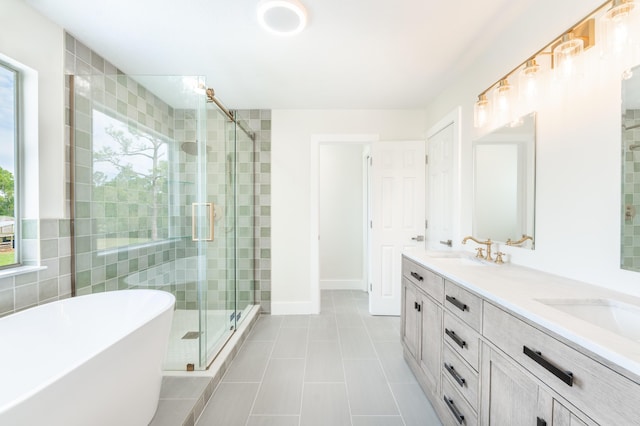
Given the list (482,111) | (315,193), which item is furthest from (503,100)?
(315,193)

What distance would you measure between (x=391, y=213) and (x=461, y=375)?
6.41 ft

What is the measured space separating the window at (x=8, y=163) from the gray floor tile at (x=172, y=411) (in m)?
1.21

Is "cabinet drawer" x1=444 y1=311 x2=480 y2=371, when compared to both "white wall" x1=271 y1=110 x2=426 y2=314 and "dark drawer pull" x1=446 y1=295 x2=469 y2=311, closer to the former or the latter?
"dark drawer pull" x1=446 y1=295 x2=469 y2=311

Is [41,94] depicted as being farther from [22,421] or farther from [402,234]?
[402,234]

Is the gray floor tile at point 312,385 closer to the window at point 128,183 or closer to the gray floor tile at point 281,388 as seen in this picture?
the gray floor tile at point 281,388

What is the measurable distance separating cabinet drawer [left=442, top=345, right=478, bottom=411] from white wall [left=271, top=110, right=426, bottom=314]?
6.18 ft

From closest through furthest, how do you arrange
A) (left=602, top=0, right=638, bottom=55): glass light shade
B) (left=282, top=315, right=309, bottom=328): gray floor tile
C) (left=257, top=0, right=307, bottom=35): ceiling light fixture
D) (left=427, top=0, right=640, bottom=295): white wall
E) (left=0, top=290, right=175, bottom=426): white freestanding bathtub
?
(left=0, top=290, right=175, bottom=426): white freestanding bathtub
(left=602, top=0, right=638, bottom=55): glass light shade
(left=427, top=0, right=640, bottom=295): white wall
(left=257, top=0, right=307, bottom=35): ceiling light fixture
(left=282, top=315, right=309, bottom=328): gray floor tile

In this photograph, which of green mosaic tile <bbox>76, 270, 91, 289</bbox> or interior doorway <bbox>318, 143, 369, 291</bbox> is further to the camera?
interior doorway <bbox>318, 143, 369, 291</bbox>

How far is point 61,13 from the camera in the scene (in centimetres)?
162

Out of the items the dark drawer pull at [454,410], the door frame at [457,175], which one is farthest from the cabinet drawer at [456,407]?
the door frame at [457,175]

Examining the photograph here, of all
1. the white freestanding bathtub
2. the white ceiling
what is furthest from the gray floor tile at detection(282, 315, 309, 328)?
the white ceiling

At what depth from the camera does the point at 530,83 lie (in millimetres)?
1478

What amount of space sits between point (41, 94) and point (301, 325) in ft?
9.05

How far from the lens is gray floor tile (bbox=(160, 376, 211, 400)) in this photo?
62.1 inches
